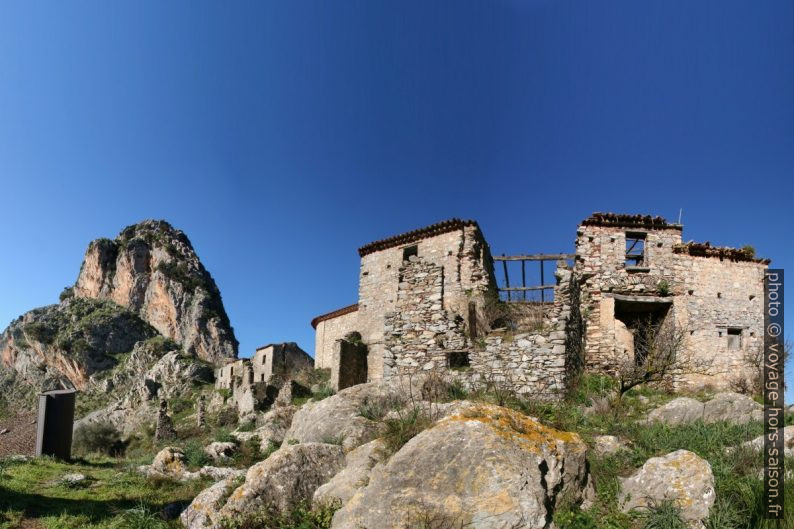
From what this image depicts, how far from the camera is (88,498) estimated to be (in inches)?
324

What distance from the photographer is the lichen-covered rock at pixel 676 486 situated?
14.8 ft

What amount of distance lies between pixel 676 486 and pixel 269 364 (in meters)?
34.3

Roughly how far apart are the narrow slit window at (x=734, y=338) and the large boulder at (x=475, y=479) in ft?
54.0

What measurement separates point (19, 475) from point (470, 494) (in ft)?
34.3

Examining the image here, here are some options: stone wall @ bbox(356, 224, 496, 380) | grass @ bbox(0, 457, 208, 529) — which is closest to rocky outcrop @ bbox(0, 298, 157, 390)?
stone wall @ bbox(356, 224, 496, 380)

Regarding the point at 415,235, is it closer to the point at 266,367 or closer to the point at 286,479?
the point at 266,367

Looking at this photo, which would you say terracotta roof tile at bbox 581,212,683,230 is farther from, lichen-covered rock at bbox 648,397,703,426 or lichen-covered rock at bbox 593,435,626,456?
lichen-covered rock at bbox 593,435,626,456

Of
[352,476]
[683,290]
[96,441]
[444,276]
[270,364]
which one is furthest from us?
[270,364]

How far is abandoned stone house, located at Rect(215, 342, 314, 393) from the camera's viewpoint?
116 feet

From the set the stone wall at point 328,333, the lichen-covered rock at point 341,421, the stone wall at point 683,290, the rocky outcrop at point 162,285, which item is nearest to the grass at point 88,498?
the lichen-covered rock at point 341,421

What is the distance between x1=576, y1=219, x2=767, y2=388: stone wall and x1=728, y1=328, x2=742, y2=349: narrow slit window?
85mm

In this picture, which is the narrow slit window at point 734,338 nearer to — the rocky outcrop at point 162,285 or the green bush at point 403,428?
the green bush at point 403,428

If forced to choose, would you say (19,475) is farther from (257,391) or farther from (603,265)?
(603,265)

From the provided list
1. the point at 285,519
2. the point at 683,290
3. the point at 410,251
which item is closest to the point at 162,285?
the point at 410,251
